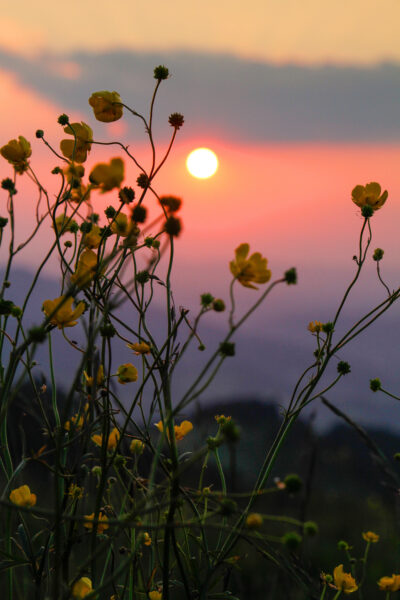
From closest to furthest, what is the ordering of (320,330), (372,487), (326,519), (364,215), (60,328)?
(60,328)
(320,330)
(364,215)
(372,487)
(326,519)

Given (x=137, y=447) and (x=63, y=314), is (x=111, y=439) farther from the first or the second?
(x=63, y=314)

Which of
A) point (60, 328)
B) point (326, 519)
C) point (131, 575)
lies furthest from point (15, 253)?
point (326, 519)

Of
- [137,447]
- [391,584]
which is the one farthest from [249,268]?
[391,584]

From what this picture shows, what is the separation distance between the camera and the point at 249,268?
106 centimetres

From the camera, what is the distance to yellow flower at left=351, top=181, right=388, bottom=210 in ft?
5.73

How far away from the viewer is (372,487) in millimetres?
2816

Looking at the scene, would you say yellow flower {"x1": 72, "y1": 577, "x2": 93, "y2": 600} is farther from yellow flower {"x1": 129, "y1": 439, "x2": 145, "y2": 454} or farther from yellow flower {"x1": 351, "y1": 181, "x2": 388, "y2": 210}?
yellow flower {"x1": 351, "y1": 181, "x2": 388, "y2": 210}

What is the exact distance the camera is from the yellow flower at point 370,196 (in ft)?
5.73

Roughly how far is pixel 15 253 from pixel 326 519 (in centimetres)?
280

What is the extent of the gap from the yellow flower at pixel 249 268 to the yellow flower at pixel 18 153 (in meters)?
0.79

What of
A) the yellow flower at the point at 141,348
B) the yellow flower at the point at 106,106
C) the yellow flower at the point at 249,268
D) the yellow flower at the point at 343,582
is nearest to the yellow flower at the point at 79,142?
the yellow flower at the point at 106,106

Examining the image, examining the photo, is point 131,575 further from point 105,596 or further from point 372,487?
point 372,487

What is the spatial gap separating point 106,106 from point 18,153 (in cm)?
28

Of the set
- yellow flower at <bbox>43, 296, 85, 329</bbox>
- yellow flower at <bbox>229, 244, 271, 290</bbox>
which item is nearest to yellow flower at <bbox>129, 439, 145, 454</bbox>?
yellow flower at <bbox>43, 296, 85, 329</bbox>
